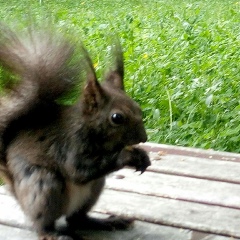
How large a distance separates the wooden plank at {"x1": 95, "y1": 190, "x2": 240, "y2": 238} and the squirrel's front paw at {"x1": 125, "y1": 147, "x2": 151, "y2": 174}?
0.27 metres

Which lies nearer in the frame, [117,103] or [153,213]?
[117,103]

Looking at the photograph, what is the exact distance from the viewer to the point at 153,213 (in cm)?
209

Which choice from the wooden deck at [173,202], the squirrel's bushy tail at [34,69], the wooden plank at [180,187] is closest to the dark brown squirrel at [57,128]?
the squirrel's bushy tail at [34,69]

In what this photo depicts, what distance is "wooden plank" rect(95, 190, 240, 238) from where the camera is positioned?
1.97 metres

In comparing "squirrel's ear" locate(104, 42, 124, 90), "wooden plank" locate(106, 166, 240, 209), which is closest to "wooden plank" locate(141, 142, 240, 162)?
"wooden plank" locate(106, 166, 240, 209)

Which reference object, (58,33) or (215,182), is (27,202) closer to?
(58,33)

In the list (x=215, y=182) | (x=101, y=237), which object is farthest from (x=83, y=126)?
(x=215, y=182)

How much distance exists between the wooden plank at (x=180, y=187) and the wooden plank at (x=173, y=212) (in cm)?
5

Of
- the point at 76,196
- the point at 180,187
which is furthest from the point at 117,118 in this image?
the point at 180,187

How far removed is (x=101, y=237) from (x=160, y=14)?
17.0ft

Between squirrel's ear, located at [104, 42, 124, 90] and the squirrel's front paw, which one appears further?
squirrel's ear, located at [104, 42, 124, 90]

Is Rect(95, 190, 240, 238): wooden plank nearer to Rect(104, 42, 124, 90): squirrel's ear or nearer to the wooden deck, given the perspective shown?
the wooden deck

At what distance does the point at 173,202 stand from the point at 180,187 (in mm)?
148

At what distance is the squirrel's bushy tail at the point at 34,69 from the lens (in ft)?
6.05
